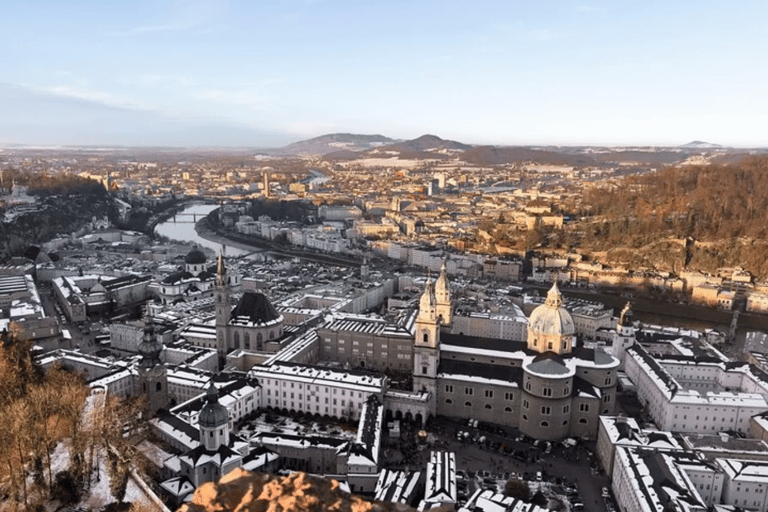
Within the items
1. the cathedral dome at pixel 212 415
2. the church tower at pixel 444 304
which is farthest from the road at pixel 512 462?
the church tower at pixel 444 304

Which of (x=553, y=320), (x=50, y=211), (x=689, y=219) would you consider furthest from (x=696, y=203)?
(x=50, y=211)

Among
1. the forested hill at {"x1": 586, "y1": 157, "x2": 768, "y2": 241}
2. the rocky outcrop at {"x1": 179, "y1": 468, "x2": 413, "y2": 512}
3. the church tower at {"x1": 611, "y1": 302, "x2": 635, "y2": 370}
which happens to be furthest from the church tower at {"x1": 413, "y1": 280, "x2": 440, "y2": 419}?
the forested hill at {"x1": 586, "y1": 157, "x2": 768, "y2": 241}

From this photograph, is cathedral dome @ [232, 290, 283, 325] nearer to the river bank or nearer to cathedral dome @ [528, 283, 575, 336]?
cathedral dome @ [528, 283, 575, 336]

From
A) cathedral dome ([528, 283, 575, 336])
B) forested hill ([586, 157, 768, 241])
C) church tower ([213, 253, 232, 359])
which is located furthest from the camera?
forested hill ([586, 157, 768, 241])

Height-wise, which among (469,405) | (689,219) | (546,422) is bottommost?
(469,405)

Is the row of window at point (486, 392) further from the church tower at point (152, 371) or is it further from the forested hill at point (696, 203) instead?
the forested hill at point (696, 203)

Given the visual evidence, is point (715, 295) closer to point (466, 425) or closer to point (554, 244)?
point (554, 244)

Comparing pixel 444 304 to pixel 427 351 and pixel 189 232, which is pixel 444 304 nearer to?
pixel 427 351

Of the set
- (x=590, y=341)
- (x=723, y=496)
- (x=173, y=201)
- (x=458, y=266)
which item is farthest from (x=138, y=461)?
(x=173, y=201)
